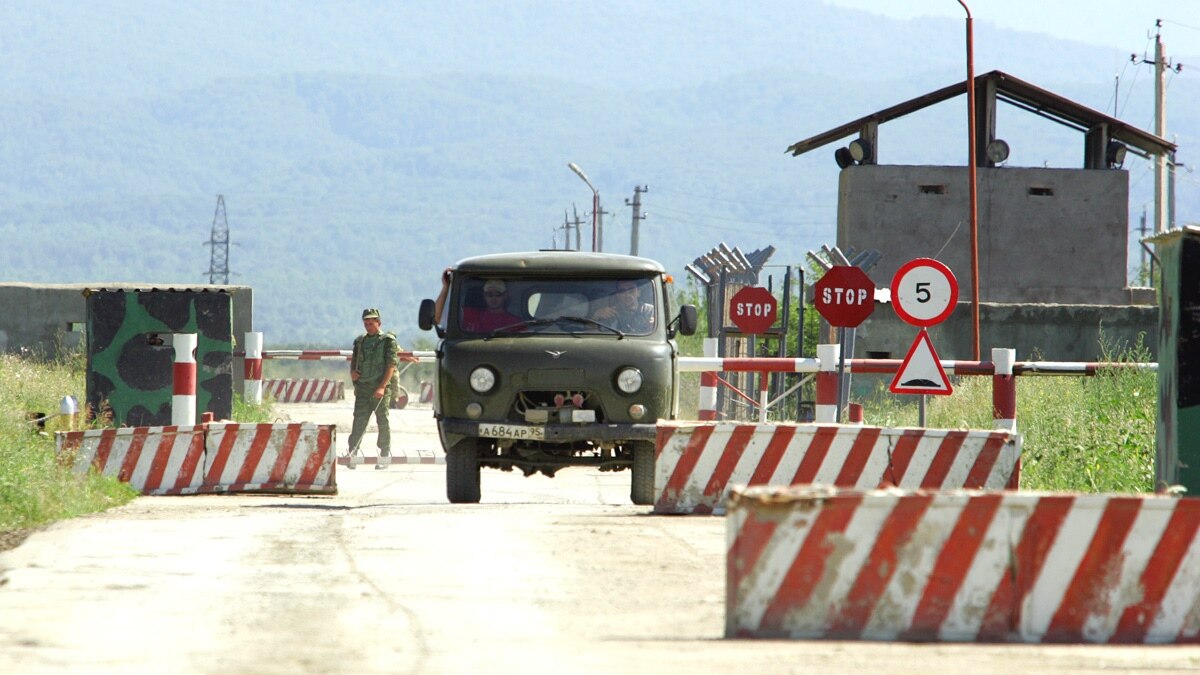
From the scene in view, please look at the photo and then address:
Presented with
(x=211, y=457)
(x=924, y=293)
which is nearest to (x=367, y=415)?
(x=211, y=457)

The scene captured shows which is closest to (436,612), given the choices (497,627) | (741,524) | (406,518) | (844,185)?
(497,627)

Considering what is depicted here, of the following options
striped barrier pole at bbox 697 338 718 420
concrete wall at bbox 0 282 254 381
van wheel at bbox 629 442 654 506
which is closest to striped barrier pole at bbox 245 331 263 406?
striped barrier pole at bbox 697 338 718 420

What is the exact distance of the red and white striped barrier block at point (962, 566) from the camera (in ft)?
26.3

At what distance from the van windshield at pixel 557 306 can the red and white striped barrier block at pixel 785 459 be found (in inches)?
77.0

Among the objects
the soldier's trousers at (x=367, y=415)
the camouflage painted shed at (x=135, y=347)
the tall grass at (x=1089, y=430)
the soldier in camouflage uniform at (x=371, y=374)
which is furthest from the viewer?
the soldier's trousers at (x=367, y=415)

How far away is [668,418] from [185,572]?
19.7 ft

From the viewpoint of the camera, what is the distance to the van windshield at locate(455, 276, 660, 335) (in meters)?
14.9

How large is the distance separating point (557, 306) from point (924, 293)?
3.37 m

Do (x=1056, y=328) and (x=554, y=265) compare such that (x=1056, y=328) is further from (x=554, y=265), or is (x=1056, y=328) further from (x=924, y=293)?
(x=554, y=265)

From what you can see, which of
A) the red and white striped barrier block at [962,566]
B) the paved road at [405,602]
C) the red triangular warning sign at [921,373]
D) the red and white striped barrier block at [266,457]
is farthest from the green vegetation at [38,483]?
the red triangular warning sign at [921,373]

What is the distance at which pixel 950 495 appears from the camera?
8.12 metres

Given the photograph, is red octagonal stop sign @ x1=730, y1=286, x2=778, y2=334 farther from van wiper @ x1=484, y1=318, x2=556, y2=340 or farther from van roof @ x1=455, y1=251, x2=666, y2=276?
van wiper @ x1=484, y1=318, x2=556, y2=340

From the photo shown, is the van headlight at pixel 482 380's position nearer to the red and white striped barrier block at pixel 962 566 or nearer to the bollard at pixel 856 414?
the bollard at pixel 856 414

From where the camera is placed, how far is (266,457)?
15352 mm
